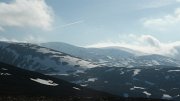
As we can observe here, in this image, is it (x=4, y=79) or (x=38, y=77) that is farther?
(x=38, y=77)

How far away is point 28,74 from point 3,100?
106 m

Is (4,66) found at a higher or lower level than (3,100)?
higher

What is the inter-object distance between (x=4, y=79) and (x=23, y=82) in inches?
269

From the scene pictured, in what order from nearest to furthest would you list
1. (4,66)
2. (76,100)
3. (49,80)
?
(76,100) → (49,80) → (4,66)

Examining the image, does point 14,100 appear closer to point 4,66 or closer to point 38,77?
point 38,77

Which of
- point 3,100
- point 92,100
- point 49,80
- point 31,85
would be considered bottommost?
point 3,100

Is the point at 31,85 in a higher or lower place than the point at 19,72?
lower

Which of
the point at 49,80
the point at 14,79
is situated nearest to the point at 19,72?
the point at 49,80

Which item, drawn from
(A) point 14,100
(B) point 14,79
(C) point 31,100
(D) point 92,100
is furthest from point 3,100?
(B) point 14,79

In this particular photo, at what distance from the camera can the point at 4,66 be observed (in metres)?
176

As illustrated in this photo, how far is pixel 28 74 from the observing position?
163500 mm

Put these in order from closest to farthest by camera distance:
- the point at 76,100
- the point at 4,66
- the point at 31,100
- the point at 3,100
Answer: the point at 3,100, the point at 31,100, the point at 76,100, the point at 4,66

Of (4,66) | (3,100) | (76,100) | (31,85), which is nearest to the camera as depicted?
(3,100)

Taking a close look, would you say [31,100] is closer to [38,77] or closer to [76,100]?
[76,100]
